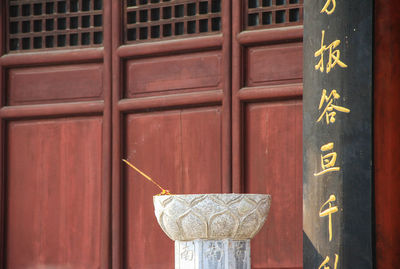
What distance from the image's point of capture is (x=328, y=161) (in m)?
4.62

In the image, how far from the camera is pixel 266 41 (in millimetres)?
6152

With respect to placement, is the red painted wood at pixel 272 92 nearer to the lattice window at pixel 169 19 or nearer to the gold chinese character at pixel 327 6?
the lattice window at pixel 169 19

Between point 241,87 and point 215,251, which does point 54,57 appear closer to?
point 241,87

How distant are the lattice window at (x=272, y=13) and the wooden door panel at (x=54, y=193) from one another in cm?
132

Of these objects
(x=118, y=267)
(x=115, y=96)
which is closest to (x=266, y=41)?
(x=115, y=96)

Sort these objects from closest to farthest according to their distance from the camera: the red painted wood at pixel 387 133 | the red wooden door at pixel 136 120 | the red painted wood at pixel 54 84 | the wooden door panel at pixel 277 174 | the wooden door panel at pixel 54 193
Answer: the red painted wood at pixel 387 133, the wooden door panel at pixel 277 174, the red wooden door at pixel 136 120, the wooden door panel at pixel 54 193, the red painted wood at pixel 54 84

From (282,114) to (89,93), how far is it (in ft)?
4.88

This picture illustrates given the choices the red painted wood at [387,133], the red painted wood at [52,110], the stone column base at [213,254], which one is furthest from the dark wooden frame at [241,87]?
the red painted wood at [387,133]

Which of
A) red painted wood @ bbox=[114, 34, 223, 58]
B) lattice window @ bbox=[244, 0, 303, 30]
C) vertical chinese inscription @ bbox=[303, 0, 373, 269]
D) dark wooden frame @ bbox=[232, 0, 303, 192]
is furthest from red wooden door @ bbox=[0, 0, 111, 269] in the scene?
vertical chinese inscription @ bbox=[303, 0, 373, 269]

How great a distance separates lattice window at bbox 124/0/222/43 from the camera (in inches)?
253

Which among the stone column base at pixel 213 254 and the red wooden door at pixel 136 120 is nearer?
the stone column base at pixel 213 254

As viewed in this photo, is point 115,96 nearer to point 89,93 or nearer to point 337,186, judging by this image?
point 89,93

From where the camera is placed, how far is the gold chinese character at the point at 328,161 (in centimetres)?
457

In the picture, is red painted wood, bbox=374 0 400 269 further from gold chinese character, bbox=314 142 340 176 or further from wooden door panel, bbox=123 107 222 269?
wooden door panel, bbox=123 107 222 269
